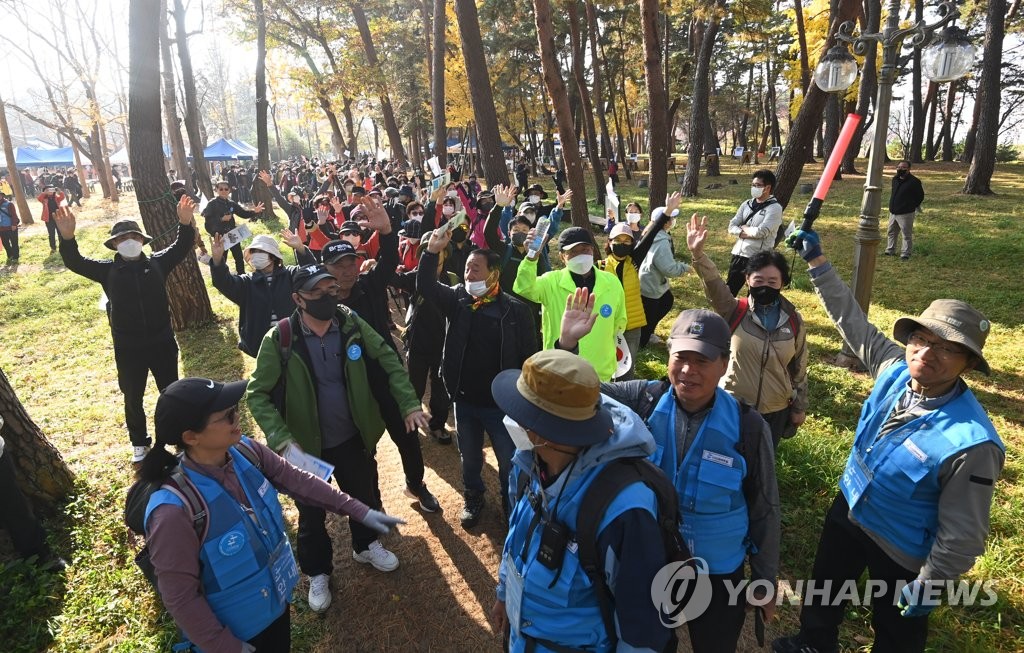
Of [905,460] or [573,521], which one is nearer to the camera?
[573,521]

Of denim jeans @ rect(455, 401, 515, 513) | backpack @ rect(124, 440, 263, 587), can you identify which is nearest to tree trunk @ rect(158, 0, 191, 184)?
denim jeans @ rect(455, 401, 515, 513)

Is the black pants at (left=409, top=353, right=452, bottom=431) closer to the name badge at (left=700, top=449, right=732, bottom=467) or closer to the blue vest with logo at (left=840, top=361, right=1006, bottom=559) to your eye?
the name badge at (left=700, top=449, right=732, bottom=467)

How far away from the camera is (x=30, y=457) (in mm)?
4082

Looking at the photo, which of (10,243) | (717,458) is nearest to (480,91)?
(717,458)

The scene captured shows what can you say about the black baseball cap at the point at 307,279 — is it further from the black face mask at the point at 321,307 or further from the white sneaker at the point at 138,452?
the white sneaker at the point at 138,452

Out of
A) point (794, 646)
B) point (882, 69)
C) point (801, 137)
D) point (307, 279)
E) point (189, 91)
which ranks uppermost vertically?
point (189, 91)

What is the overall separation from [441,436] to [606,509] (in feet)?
13.0

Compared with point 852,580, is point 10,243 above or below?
above

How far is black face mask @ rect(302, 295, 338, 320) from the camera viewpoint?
10.4 ft

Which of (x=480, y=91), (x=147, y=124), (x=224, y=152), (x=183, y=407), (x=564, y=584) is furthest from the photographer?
(x=224, y=152)

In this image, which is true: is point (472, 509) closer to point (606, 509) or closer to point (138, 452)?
point (606, 509)

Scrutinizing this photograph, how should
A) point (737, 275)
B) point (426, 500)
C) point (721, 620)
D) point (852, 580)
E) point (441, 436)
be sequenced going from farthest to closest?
point (737, 275)
point (441, 436)
point (426, 500)
point (852, 580)
point (721, 620)

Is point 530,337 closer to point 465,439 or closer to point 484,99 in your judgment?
point 465,439

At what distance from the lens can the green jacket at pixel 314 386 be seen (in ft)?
10.0
